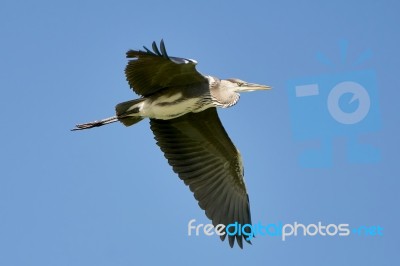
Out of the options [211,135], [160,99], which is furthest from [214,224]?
[160,99]

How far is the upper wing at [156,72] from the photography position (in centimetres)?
916

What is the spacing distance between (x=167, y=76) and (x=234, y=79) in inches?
43.8

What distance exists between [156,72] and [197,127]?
4.54ft

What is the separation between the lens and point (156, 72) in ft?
31.7

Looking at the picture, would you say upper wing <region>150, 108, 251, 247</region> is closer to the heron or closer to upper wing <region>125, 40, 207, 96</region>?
the heron

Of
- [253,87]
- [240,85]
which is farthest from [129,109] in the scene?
[253,87]

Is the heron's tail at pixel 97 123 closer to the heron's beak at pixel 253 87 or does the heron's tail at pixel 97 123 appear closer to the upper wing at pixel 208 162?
the upper wing at pixel 208 162

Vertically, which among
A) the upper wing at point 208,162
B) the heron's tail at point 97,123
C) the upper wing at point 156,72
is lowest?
the upper wing at point 208,162

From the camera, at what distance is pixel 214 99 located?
32.7ft

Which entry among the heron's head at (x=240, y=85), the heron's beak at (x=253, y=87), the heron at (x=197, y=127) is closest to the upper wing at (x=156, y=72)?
the heron at (x=197, y=127)

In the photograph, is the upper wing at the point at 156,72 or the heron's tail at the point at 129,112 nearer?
the upper wing at the point at 156,72

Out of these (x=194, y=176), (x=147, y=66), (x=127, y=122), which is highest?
(x=147, y=66)

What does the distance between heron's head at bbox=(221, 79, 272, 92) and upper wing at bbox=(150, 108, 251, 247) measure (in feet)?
1.69

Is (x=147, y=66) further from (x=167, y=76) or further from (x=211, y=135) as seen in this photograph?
(x=211, y=135)
